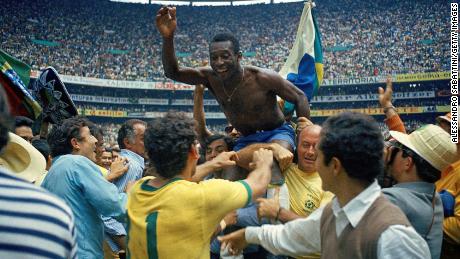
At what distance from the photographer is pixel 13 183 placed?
3.74 ft

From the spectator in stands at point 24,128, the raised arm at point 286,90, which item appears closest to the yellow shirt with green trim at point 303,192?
the raised arm at point 286,90

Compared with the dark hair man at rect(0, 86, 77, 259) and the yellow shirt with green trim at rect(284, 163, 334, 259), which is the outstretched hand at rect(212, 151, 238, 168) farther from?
the dark hair man at rect(0, 86, 77, 259)

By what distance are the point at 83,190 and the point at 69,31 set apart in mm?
31612

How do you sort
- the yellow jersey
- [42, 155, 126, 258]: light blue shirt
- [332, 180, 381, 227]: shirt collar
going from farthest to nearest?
[42, 155, 126, 258]: light blue shirt, the yellow jersey, [332, 180, 381, 227]: shirt collar

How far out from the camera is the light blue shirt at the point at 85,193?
118 inches

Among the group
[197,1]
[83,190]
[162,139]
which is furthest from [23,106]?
[197,1]

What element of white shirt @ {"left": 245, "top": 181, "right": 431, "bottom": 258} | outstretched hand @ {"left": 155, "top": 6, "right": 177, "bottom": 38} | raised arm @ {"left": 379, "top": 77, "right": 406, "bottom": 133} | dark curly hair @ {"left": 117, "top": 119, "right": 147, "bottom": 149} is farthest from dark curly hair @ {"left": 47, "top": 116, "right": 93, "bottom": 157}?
raised arm @ {"left": 379, "top": 77, "right": 406, "bottom": 133}

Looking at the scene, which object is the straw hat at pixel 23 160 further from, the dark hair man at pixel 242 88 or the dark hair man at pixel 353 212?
the dark hair man at pixel 242 88

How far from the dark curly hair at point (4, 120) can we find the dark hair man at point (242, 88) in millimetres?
2388

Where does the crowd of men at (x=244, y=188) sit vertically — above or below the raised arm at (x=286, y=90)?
below

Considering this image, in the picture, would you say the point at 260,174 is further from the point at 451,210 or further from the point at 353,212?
the point at 451,210

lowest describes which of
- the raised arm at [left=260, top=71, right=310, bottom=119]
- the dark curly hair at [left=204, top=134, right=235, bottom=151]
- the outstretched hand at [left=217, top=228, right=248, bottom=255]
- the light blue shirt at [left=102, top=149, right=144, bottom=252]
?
the light blue shirt at [left=102, top=149, right=144, bottom=252]

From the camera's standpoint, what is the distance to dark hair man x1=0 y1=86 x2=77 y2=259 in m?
1.10

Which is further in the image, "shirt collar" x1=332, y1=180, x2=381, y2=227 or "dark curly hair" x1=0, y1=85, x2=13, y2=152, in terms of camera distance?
"shirt collar" x1=332, y1=180, x2=381, y2=227
